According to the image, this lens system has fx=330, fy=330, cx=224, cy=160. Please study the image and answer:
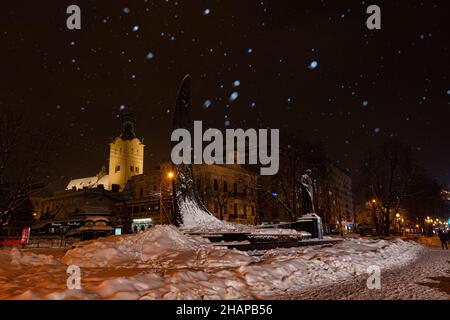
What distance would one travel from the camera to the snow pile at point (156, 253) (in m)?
8.73

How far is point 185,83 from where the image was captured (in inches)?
665

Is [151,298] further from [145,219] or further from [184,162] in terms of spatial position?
[145,219]

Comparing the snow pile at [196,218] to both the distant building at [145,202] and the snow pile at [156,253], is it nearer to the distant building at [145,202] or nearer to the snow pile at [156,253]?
the snow pile at [156,253]

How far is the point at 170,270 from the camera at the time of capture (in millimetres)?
7246

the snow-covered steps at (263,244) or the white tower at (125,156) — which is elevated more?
the white tower at (125,156)

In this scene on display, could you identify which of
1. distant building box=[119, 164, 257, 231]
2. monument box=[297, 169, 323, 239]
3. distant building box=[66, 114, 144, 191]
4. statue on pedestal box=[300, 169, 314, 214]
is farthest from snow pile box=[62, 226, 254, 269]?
distant building box=[66, 114, 144, 191]

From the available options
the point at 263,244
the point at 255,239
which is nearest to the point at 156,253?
the point at 255,239

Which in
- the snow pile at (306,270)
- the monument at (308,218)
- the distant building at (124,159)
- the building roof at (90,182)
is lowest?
the snow pile at (306,270)

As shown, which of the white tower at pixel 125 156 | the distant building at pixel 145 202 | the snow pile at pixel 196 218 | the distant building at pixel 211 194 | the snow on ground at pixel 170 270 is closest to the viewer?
the snow on ground at pixel 170 270

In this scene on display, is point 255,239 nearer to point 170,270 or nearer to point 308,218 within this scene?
point 170,270

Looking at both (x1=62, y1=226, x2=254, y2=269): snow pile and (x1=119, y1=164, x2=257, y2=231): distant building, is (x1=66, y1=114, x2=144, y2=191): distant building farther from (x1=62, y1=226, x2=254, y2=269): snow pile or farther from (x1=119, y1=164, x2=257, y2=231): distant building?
(x1=62, y1=226, x2=254, y2=269): snow pile

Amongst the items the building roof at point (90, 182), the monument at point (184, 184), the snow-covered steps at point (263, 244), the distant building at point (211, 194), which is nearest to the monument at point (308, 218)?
the snow-covered steps at point (263, 244)

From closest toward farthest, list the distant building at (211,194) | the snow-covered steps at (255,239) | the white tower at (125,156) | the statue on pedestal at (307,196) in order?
the snow-covered steps at (255,239) → the statue on pedestal at (307,196) → the distant building at (211,194) → the white tower at (125,156)

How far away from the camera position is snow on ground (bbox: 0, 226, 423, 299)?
5.46m
